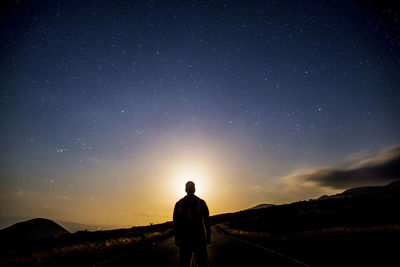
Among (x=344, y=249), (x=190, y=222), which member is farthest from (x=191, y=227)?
(x=344, y=249)

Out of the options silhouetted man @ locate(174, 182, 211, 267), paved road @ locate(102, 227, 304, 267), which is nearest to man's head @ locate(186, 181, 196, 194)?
silhouetted man @ locate(174, 182, 211, 267)

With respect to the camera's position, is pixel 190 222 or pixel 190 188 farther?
pixel 190 188

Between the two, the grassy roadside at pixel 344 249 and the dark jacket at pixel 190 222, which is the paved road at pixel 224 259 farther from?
the dark jacket at pixel 190 222

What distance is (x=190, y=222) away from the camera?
5.45m

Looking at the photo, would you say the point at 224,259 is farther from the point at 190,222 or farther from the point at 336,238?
the point at 336,238

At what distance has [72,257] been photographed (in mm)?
11938

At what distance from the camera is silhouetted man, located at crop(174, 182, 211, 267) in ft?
17.6

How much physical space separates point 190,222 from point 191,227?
0.09m

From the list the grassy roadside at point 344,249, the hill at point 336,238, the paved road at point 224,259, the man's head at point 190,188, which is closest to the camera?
the man's head at point 190,188

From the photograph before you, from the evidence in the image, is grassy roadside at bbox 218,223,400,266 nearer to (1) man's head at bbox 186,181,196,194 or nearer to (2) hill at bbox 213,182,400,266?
(2) hill at bbox 213,182,400,266

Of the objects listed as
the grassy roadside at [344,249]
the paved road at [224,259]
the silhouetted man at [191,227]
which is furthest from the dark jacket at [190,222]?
the grassy roadside at [344,249]

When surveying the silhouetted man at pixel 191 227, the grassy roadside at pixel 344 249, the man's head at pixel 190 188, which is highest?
the man's head at pixel 190 188

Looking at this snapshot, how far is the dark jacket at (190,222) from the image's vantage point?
541 centimetres

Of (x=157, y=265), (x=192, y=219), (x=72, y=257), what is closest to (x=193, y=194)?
(x=192, y=219)
